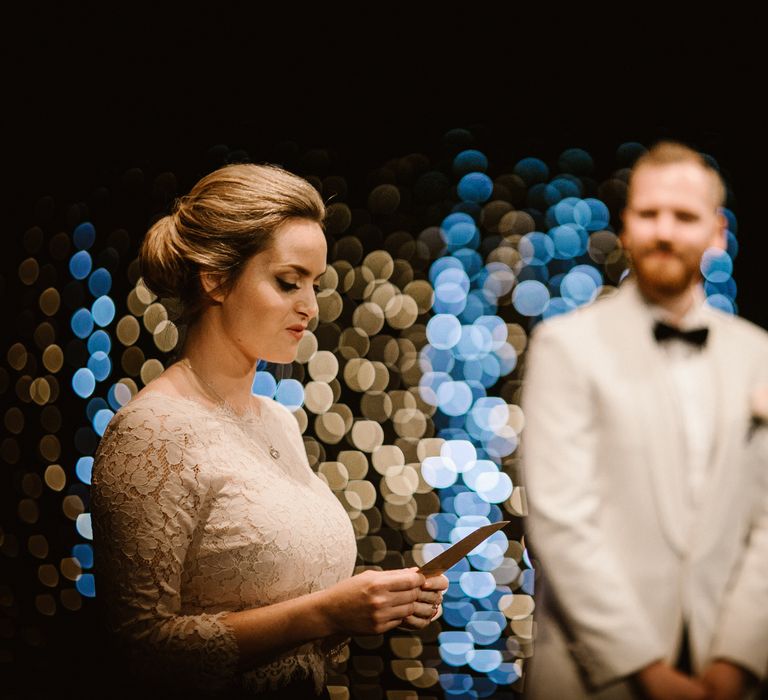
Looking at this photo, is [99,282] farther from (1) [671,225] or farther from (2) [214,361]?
(1) [671,225]

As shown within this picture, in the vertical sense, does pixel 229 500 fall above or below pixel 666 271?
below

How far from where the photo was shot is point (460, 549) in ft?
4.09

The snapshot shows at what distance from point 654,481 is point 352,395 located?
6.69 feet

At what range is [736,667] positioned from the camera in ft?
3.04

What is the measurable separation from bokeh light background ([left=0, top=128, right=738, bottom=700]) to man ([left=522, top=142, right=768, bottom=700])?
967 millimetres

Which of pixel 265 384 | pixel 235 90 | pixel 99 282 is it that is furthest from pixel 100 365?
pixel 235 90

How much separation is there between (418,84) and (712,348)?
1.54m

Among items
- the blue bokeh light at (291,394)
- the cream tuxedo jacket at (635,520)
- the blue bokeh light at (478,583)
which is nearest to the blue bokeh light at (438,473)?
the blue bokeh light at (478,583)

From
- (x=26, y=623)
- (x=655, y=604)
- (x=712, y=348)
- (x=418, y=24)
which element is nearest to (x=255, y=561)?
(x=655, y=604)

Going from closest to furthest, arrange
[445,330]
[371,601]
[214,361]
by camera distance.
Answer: [371,601], [214,361], [445,330]

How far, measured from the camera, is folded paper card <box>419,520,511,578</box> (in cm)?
121

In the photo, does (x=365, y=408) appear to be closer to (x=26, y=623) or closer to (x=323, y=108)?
(x=323, y=108)

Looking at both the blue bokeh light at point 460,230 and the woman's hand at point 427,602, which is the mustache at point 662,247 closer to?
the woman's hand at point 427,602

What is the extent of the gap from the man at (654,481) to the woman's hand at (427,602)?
420 millimetres
